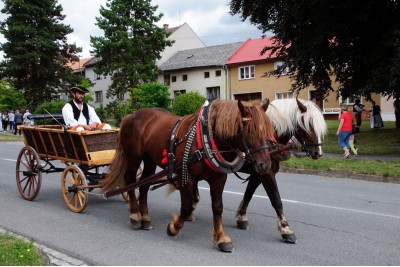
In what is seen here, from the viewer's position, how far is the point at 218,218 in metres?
5.29

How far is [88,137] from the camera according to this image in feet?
24.1

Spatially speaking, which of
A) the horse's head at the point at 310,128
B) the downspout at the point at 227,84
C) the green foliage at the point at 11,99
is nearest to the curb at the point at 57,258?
the horse's head at the point at 310,128

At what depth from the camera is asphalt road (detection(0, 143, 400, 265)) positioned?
5.01m

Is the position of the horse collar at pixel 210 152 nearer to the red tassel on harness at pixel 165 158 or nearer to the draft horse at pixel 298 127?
the red tassel on harness at pixel 165 158

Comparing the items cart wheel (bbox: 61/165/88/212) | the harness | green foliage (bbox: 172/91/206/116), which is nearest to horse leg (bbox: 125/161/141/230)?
cart wheel (bbox: 61/165/88/212)

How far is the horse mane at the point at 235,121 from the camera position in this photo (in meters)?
4.94

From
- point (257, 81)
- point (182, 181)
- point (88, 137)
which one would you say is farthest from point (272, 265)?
point (257, 81)

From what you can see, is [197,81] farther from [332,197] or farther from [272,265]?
[272,265]

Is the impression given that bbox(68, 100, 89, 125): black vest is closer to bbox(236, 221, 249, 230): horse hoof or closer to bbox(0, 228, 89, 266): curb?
bbox(0, 228, 89, 266): curb

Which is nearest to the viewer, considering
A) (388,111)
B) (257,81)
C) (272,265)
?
(272,265)

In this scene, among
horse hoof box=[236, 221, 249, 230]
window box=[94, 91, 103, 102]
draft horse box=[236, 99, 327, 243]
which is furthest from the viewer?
window box=[94, 91, 103, 102]

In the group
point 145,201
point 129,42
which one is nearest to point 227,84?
point 129,42

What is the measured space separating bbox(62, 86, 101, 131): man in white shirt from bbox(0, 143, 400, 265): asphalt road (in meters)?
1.54

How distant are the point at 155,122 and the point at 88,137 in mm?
1556
